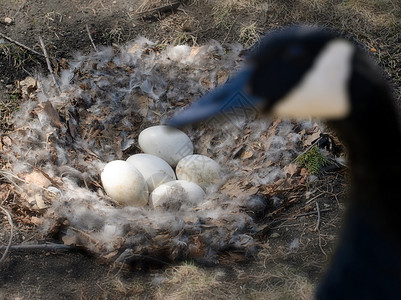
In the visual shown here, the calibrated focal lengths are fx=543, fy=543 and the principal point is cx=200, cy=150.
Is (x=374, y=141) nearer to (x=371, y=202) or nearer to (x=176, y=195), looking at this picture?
(x=371, y=202)

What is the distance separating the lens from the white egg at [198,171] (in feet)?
10.2

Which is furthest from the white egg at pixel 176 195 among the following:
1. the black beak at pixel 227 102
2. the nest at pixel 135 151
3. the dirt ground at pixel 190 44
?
the black beak at pixel 227 102

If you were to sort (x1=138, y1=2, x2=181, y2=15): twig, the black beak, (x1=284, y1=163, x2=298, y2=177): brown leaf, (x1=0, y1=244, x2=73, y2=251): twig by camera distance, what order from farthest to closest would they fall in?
(x1=138, y1=2, x2=181, y2=15): twig < (x1=284, y1=163, x2=298, y2=177): brown leaf < (x1=0, y1=244, x2=73, y2=251): twig < the black beak

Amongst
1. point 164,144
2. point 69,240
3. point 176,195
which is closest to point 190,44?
point 164,144

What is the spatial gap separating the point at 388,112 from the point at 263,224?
5.59 feet

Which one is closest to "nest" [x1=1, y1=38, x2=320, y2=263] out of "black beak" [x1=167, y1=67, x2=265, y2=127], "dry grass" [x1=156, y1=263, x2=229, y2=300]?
"dry grass" [x1=156, y1=263, x2=229, y2=300]

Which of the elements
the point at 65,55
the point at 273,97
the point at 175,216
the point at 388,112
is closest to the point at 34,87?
the point at 65,55

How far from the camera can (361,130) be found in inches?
50.5

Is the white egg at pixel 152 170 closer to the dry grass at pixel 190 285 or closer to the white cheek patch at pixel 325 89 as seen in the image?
the dry grass at pixel 190 285

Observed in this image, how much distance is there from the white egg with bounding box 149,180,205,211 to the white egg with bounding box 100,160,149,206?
0.24 feet

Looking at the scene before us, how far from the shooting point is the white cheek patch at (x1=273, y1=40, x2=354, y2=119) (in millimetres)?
1291

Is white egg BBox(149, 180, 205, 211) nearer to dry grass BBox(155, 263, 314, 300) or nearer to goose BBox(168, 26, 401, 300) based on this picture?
dry grass BBox(155, 263, 314, 300)

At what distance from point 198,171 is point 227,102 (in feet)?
5.38

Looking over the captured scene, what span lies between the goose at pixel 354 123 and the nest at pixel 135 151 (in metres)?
1.36
